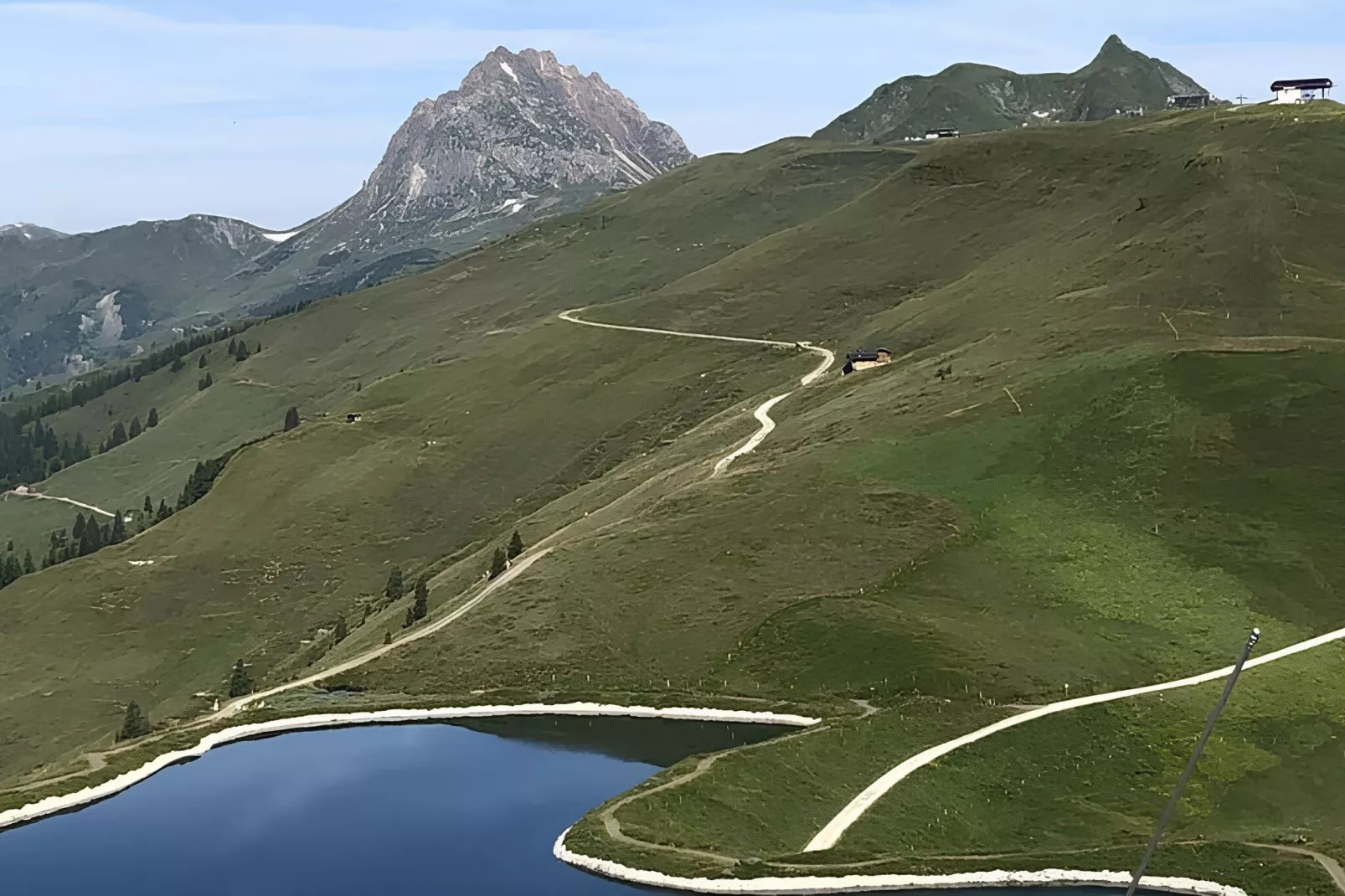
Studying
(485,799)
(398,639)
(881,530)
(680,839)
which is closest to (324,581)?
(398,639)

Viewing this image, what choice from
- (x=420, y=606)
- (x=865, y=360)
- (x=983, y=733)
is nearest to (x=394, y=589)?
(x=420, y=606)

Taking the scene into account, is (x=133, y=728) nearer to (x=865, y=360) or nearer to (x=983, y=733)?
(x=983, y=733)

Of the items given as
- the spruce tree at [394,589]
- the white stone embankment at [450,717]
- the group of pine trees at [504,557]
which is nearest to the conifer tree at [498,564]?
the group of pine trees at [504,557]

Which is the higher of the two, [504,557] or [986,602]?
[504,557]

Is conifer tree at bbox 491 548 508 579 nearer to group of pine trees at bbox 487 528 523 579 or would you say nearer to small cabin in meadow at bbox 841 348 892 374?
group of pine trees at bbox 487 528 523 579

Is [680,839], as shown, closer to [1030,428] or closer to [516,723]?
[516,723]

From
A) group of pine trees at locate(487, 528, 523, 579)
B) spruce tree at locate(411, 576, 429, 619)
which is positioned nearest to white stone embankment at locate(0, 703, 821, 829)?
spruce tree at locate(411, 576, 429, 619)

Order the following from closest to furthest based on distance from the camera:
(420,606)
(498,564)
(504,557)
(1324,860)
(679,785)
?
(1324,860) < (679,785) < (420,606) < (498,564) < (504,557)
